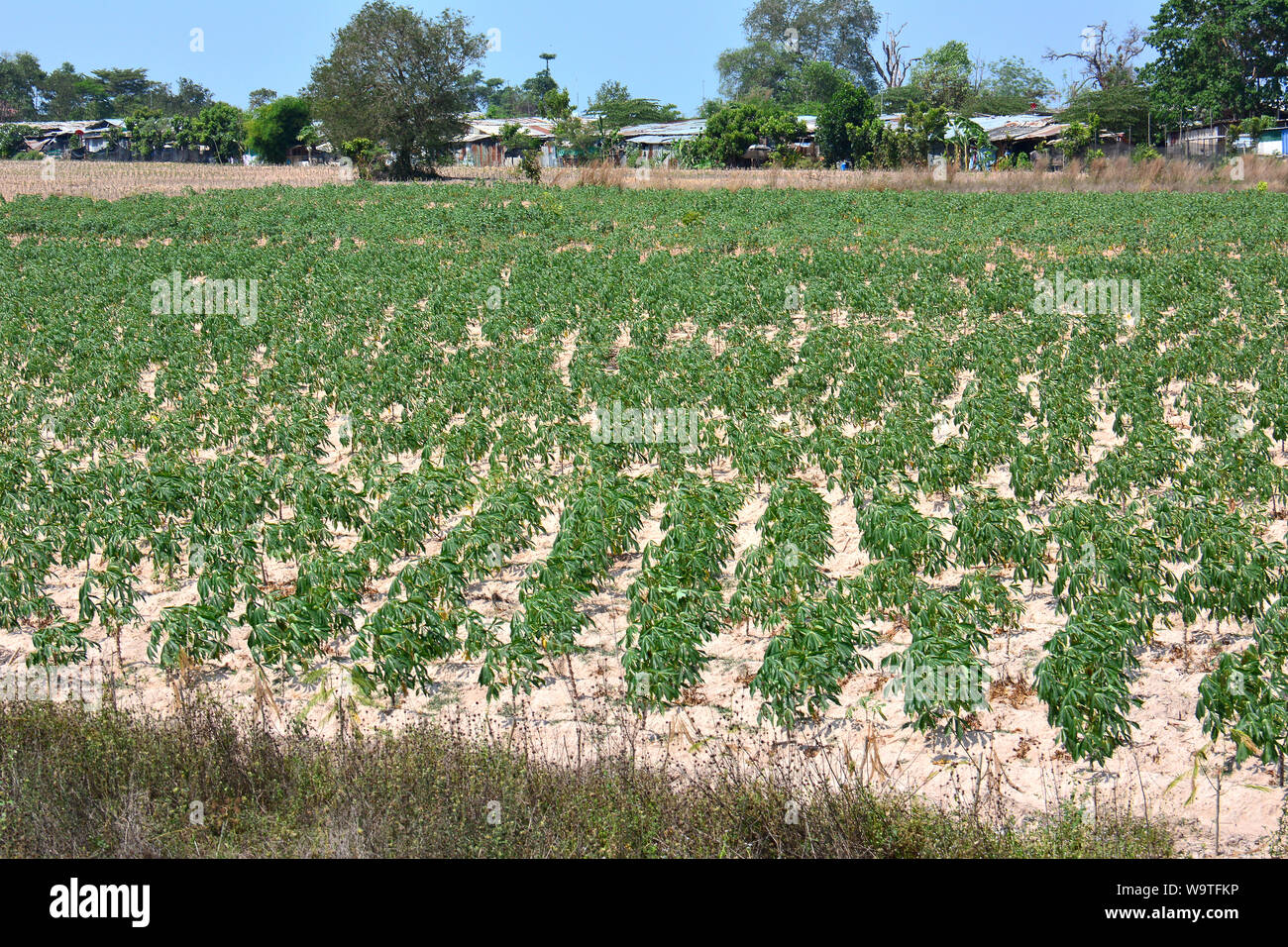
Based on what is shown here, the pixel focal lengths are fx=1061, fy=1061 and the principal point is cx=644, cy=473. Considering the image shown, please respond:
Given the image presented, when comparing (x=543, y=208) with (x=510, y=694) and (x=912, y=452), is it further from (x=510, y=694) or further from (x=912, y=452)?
(x=510, y=694)

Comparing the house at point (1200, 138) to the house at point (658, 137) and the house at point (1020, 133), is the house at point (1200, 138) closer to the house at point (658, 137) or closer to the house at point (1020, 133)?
the house at point (1020, 133)

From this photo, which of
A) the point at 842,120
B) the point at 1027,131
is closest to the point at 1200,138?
the point at 1027,131

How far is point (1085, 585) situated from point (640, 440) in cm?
557

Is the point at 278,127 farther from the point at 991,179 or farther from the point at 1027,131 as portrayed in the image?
the point at 991,179

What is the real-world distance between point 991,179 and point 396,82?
28.0 metres

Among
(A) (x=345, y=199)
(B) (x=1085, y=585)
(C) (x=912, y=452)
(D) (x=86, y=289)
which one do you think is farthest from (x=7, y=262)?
(B) (x=1085, y=585)

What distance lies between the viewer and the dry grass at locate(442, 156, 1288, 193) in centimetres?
3934

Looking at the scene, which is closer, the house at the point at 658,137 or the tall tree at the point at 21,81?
the house at the point at 658,137

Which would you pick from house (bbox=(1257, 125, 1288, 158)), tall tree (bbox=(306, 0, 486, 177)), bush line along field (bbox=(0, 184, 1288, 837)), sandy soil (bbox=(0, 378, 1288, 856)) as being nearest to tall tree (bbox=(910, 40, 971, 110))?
house (bbox=(1257, 125, 1288, 158))

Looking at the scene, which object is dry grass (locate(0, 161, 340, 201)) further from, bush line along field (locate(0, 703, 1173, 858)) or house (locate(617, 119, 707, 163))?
bush line along field (locate(0, 703, 1173, 858))

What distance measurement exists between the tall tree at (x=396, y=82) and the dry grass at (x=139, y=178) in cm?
305

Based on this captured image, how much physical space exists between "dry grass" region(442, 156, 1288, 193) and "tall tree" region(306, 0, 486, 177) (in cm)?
866

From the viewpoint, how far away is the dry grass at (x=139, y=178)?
136ft

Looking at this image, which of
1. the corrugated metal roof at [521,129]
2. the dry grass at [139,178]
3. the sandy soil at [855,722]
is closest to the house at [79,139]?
the corrugated metal roof at [521,129]
